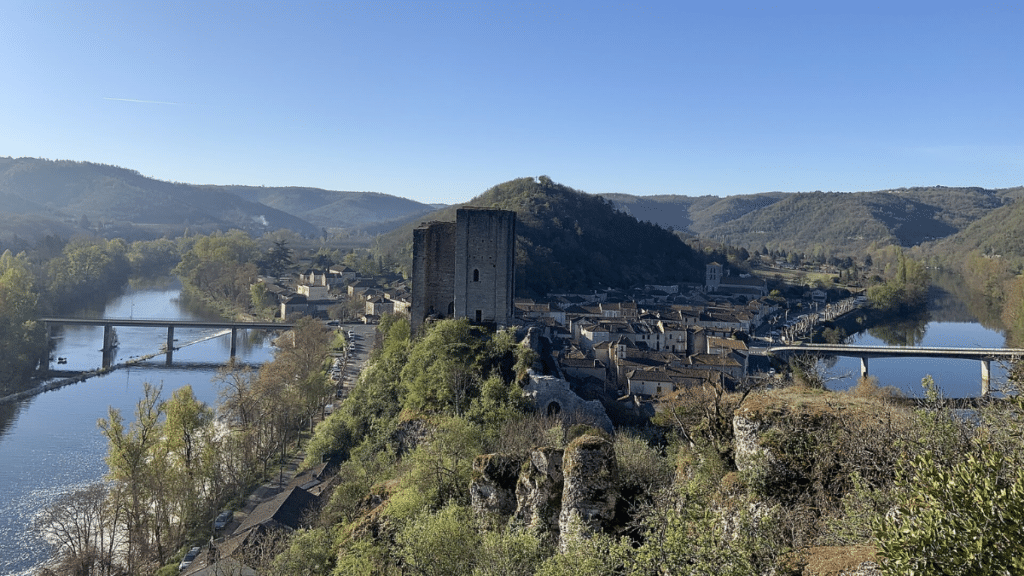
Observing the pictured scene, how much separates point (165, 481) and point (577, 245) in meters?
75.0

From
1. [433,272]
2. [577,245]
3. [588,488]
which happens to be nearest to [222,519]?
[433,272]

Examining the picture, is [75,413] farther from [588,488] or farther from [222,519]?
[588,488]

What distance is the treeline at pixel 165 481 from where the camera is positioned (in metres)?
19.5

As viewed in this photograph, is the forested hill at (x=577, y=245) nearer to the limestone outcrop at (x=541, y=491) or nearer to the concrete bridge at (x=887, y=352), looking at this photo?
the concrete bridge at (x=887, y=352)

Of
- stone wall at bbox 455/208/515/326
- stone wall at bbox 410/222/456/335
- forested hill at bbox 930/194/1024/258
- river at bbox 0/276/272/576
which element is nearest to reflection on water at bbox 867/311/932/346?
forested hill at bbox 930/194/1024/258

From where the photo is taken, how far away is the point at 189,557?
755 inches

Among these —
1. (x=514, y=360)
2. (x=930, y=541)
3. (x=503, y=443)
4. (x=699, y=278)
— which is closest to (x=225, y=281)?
(x=699, y=278)

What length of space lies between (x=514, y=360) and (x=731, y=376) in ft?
61.4

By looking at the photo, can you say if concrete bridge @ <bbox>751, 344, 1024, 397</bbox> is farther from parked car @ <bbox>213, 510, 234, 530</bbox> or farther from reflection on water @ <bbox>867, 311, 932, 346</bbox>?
parked car @ <bbox>213, 510, 234, 530</bbox>

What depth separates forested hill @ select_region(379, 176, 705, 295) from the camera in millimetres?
81125

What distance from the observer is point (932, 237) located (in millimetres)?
184250

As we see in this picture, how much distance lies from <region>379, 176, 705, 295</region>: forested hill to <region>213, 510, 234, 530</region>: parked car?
51.1 meters

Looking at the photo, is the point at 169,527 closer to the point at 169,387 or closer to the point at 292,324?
the point at 169,387

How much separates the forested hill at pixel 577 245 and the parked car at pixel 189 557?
175 ft
